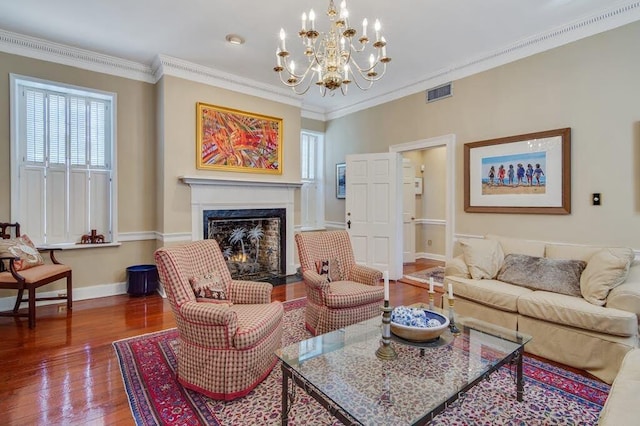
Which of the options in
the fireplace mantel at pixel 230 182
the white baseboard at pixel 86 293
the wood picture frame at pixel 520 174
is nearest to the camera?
the wood picture frame at pixel 520 174

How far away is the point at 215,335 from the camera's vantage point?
2002mm

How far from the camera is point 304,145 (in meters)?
6.59

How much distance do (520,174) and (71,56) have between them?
5.66m

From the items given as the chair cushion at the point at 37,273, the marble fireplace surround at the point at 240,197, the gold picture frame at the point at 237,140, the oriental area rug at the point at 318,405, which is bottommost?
the oriental area rug at the point at 318,405

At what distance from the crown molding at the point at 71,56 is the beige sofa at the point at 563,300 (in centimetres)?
474

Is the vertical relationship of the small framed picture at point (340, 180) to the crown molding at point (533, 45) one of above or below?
below

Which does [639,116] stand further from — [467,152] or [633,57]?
[467,152]

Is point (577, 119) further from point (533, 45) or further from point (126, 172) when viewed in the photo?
point (126, 172)

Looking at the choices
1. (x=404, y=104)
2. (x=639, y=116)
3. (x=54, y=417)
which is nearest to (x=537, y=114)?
(x=639, y=116)

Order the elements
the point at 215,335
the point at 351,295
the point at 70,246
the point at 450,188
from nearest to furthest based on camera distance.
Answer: the point at 215,335 → the point at 351,295 → the point at 70,246 → the point at 450,188

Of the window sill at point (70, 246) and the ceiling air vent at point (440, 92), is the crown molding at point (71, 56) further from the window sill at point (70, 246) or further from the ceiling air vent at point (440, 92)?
the ceiling air vent at point (440, 92)

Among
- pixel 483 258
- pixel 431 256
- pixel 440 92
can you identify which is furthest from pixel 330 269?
pixel 431 256

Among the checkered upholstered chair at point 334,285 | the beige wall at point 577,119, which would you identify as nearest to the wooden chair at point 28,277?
the checkered upholstered chair at point 334,285

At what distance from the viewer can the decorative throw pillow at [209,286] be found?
7.77 ft
